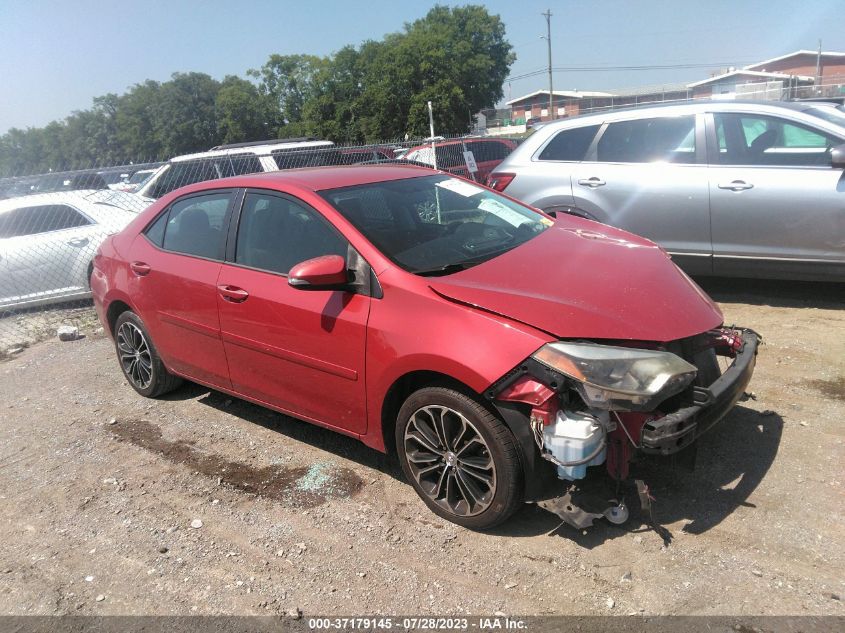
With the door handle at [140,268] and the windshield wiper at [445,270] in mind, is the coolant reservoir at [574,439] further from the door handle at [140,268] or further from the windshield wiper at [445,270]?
the door handle at [140,268]

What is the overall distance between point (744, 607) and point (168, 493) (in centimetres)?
297

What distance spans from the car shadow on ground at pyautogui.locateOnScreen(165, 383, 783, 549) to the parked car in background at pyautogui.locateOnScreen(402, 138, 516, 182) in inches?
335

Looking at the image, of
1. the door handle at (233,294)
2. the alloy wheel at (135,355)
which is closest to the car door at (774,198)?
the door handle at (233,294)

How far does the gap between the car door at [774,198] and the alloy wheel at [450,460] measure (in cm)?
378

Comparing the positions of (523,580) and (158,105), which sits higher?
(158,105)

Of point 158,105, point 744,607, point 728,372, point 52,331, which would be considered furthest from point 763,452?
point 158,105

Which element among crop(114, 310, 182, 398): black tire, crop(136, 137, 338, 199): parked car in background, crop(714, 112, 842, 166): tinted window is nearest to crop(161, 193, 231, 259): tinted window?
crop(114, 310, 182, 398): black tire

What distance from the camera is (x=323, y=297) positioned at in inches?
132

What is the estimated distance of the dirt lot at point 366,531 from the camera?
8.55 ft

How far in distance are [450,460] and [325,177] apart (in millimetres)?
1955

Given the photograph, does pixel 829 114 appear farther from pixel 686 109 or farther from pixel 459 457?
pixel 459 457

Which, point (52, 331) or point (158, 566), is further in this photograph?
point (52, 331)

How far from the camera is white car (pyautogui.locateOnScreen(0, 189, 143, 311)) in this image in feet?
26.7

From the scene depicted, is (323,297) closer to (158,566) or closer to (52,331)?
(158,566)
